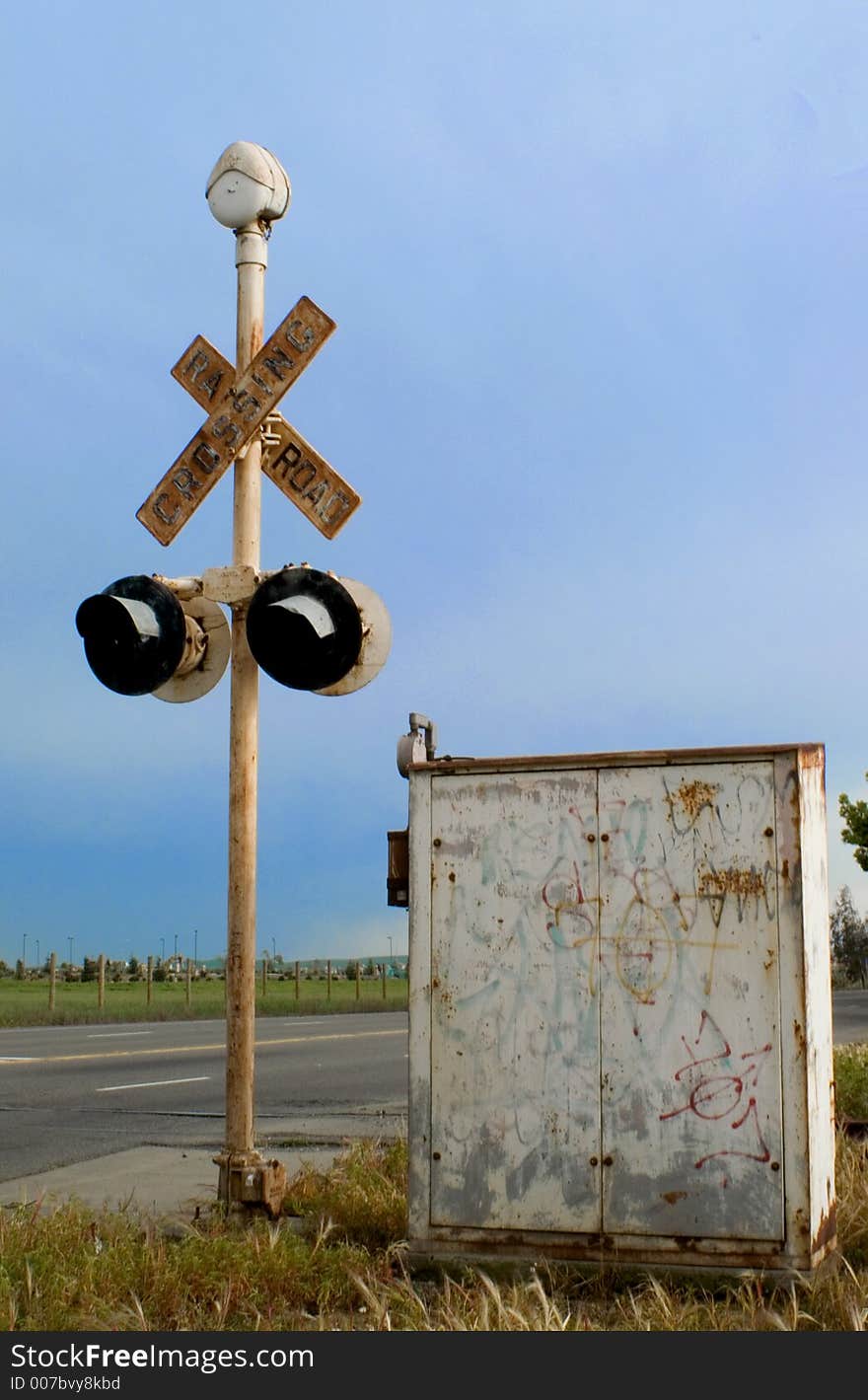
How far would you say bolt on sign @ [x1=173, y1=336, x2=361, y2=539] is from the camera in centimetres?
776

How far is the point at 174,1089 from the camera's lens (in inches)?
598

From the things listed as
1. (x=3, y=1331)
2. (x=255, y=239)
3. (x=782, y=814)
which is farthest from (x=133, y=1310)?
(x=255, y=239)

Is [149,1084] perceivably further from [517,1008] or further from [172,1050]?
[517,1008]

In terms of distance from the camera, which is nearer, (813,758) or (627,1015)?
(627,1015)

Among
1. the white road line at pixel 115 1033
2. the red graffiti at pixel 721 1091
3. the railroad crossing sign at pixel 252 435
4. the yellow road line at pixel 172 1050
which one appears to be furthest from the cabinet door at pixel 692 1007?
the white road line at pixel 115 1033

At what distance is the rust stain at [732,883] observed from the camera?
589 centimetres

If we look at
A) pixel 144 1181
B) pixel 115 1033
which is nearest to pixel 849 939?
pixel 115 1033

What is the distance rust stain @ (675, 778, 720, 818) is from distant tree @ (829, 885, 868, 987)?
211 ft

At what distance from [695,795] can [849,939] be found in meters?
65.8

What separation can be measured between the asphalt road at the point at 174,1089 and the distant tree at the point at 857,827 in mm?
11960

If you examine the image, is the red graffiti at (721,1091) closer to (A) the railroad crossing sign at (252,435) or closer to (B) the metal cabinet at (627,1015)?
(B) the metal cabinet at (627,1015)

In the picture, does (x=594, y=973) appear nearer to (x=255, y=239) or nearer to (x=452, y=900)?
(x=452, y=900)

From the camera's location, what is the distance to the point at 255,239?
806cm

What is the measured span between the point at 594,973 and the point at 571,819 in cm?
67
